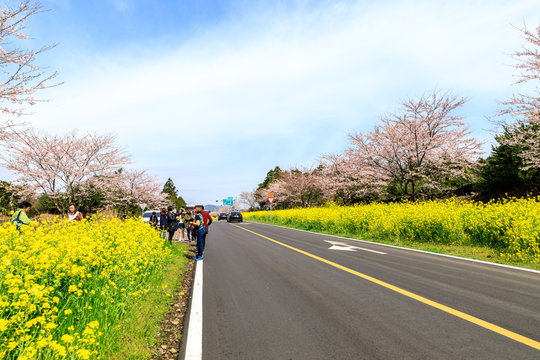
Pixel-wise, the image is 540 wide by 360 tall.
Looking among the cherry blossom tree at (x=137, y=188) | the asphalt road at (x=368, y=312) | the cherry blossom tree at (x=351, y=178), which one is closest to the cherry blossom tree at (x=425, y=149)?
the cherry blossom tree at (x=351, y=178)

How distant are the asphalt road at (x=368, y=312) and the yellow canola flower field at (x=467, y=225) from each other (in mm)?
1992

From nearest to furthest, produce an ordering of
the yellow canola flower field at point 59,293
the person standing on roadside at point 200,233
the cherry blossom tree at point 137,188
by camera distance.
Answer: the yellow canola flower field at point 59,293
the person standing on roadside at point 200,233
the cherry blossom tree at point 137,188

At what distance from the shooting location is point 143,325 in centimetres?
352

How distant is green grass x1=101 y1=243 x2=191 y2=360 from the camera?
9.45ft

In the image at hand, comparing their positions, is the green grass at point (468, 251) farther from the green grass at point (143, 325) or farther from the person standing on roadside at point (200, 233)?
the green grass at point (143, 325)

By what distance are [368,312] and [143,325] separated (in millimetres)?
3015

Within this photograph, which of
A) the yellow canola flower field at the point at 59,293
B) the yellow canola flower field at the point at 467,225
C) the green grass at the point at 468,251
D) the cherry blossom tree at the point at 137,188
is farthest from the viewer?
the cherry blossom tree at the point at 137,188

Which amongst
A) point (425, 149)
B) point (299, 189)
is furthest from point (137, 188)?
point (425, 149)

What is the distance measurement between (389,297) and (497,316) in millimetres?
1352

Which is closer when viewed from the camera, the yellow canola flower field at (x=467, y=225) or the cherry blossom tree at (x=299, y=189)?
the yellow canola flower field at (x=467, y=225)

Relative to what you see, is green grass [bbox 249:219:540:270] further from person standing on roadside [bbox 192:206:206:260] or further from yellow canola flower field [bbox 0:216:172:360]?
yellow canola flower field [bbox 0:216:172:360]

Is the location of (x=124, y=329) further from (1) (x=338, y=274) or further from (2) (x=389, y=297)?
(1) (x=338, y=274)

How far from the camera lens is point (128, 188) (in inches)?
1563

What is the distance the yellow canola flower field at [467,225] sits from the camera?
7.45m
